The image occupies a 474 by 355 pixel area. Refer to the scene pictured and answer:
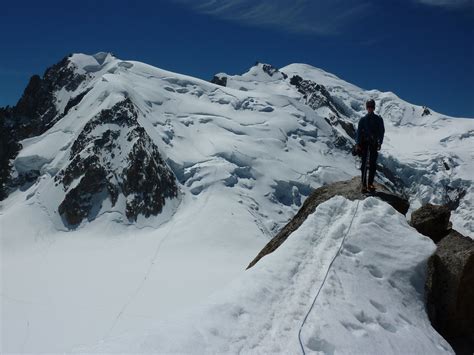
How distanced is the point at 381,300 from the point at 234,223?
2602 inches

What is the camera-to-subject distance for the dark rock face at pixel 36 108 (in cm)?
12125

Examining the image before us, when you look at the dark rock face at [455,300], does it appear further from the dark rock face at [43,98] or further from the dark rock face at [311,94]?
the dark rock face at [311,94]

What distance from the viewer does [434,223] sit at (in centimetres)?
1330

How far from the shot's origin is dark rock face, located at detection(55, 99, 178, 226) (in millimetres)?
83625

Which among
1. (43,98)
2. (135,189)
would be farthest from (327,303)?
(43,98)

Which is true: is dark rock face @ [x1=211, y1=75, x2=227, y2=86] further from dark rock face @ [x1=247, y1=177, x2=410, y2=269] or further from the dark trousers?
the dark trousers

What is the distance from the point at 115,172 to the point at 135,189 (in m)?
5.60

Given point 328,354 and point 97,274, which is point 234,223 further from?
point 328,354

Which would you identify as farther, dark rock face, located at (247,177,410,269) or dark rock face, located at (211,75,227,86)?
dark rock face, located at (211,75,227,86)

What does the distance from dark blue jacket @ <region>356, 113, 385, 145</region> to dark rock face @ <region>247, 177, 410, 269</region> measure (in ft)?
5.18

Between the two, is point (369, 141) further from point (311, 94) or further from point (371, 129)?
point (311, 94)

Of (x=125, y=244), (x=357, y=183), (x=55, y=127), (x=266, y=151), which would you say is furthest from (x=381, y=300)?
(x=55, y=127)

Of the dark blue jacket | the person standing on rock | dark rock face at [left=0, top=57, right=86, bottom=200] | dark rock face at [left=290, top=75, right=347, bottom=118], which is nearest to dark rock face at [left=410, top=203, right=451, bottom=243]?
the person standing on rock

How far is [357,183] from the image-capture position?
15.6m
